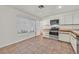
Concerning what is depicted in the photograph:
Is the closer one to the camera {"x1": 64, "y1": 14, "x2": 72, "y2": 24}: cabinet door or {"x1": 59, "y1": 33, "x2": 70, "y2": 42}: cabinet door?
{"x1": 59, "y1": 33, "x2": 70, "y2": 42}: cabinet door

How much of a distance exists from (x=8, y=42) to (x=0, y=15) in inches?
66.0

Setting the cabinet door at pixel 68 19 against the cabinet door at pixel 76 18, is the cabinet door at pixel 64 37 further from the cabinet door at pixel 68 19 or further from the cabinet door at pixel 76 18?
the cabinet door at pixel 76 18

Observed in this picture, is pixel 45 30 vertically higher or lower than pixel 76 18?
lower

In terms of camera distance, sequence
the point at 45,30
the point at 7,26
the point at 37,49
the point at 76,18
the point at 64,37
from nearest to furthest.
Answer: the point at 37,49, the point at 7,26, the point at 76,18, the point at 64,37, the point at 45,30

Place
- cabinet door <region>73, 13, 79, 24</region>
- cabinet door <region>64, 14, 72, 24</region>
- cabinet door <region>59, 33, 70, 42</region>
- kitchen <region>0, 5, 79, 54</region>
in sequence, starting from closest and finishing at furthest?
kitchen <region>0, 5, 79, 54</region>
cabinet door <region>73, 13, 79, 24</region>
cabinet door <region>59, 33, 70, 42</region>
cabinet door <region>64, 14, 72, 24</region>

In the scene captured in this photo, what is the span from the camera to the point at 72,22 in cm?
563

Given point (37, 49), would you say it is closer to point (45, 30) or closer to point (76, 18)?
point (76, 18)

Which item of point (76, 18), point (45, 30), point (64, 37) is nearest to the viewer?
point (76, 18)

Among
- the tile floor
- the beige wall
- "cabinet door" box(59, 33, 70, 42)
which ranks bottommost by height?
the tile floor

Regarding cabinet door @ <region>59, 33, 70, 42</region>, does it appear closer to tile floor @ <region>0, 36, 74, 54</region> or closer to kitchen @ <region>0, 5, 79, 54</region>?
kitchen @ <region>0, 5, 79, 54</region>

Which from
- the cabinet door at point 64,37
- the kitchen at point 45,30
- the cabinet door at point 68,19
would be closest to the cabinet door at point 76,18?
the kitchen at point 45,30

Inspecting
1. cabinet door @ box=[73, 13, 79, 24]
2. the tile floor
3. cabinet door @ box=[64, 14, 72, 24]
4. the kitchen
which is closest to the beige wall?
the kitchen

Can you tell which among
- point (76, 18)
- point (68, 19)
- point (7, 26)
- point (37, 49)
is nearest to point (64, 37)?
point (68, 19)
